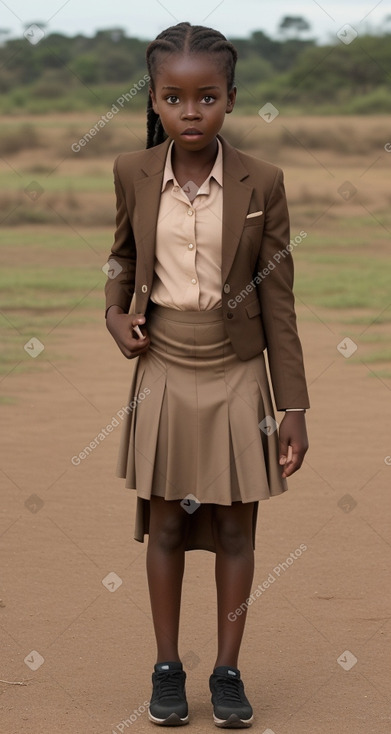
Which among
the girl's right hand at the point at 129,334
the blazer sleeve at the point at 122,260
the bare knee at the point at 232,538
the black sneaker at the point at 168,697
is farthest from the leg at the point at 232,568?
the blazer sleeve at the point at 122,260

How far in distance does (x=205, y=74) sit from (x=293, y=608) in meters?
1.78

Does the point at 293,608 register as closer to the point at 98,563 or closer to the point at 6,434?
the point at 98,563

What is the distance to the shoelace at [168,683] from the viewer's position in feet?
10.9

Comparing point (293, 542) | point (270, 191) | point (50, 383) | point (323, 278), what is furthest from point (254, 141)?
point (270, 191)

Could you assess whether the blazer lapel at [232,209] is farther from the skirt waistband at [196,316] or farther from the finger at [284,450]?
the finger at [284,450]

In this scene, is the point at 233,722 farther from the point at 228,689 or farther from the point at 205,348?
the point at 205,348

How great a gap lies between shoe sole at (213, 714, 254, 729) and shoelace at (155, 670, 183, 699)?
0.37 feet

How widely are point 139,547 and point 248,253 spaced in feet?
5.89

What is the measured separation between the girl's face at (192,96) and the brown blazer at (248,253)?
0.47 ft

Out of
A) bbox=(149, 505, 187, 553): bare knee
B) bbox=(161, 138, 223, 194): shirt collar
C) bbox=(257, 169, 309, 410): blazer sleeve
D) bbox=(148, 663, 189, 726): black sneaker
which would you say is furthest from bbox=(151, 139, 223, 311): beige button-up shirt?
bbox=(148, 663, 189, 726): black sneaker

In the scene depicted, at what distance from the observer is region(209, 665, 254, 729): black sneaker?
10.8 feet

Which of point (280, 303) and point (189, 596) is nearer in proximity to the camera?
point (280, 303)

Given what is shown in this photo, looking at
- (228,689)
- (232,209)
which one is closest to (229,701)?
(228,689)

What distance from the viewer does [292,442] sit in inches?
130
